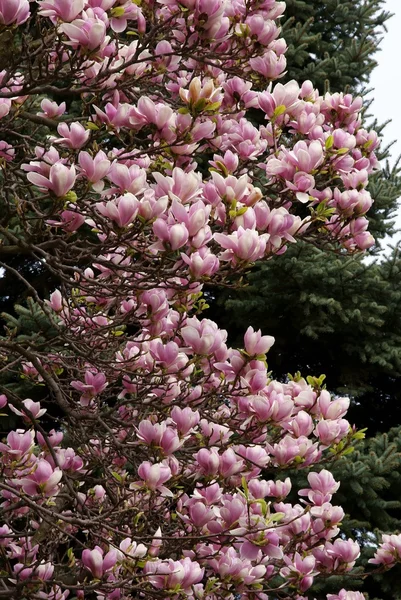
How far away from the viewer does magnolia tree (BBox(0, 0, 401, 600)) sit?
7.35 feet

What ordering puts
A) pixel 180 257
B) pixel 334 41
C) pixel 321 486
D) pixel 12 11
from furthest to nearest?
pixel 334 41, pixel 321 486, pixel 180 257, pixel 12 11

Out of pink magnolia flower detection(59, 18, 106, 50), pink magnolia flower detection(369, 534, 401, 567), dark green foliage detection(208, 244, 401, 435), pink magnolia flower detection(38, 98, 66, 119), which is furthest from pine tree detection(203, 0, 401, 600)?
pink magnolia flower detection(59, 18, 106, 50)

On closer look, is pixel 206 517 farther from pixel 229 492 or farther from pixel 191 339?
pixel 191 339

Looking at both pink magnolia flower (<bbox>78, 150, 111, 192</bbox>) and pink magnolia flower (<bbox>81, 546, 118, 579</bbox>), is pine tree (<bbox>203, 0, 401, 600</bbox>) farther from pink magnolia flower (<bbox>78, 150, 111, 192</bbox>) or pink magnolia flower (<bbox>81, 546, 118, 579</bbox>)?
pink magnolia flower (<bbox>78, 150, 111, 192</bbox>)

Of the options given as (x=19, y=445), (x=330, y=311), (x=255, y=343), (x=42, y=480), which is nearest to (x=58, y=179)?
(x=255, y=343)

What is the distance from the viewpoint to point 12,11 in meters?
2.00

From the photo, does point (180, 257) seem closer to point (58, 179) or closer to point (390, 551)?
point (58, 179)

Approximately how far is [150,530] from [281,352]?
11.1 feet

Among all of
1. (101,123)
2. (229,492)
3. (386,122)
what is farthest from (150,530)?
(386,122)

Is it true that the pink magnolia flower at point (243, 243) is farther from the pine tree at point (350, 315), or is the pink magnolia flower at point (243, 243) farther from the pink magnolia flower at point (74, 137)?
the pine tree at point (350, 315)

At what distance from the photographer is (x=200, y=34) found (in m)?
2.46

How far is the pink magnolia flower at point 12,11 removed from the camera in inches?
77.9

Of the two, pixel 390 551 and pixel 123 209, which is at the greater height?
pixel 123 209

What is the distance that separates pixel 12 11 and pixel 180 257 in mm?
974
